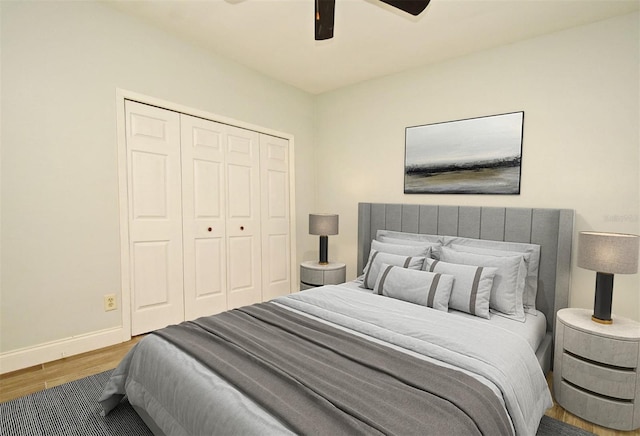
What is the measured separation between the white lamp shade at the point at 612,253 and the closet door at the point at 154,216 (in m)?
3.18

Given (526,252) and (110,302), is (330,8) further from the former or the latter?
(110,302)

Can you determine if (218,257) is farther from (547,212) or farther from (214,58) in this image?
(547,212)

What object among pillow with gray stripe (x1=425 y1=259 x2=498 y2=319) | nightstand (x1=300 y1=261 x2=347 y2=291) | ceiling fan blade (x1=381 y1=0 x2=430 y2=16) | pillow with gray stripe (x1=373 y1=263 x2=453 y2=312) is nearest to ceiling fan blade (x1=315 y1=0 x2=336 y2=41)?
ceiling fan blade (x1=381 y1=0 x2=430 y2=16)

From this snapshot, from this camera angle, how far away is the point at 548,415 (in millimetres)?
1944

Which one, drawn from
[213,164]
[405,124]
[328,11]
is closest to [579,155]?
[405,124]

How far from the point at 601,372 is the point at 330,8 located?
2.54 m

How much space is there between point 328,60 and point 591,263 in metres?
2.75

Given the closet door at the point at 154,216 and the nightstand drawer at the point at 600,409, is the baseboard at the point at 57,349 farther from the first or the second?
the nightstand drawer at the point at 600,409

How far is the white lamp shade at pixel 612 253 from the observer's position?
6.38ft

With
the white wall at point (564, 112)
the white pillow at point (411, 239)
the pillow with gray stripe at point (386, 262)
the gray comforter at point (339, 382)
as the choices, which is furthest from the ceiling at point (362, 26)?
the gray comforter at point (339, 382)

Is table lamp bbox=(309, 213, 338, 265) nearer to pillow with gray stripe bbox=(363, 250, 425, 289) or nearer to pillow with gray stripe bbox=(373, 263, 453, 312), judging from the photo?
pillow with gray stripe bbox=(363, 250, 425, 289)

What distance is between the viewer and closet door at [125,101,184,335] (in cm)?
279

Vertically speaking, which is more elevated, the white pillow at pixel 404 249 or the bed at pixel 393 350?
the white pillow at pixel 404 249

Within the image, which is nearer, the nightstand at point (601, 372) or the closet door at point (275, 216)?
the nightstand at point (601, 372)
